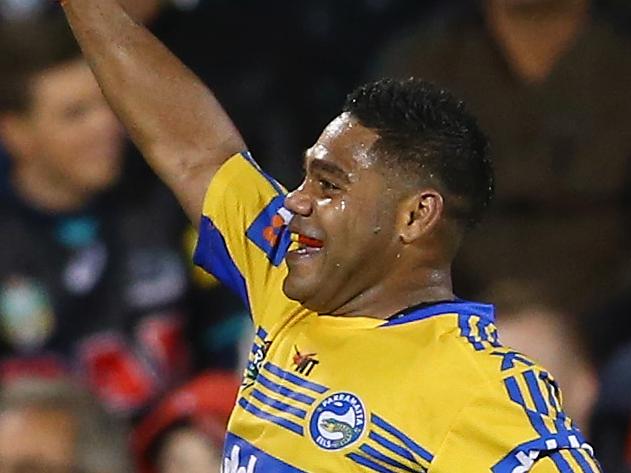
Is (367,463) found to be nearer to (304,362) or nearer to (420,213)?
(304,362)

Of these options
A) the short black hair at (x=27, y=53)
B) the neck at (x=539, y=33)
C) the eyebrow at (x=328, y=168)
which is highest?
the short black hair at (x=27, y=53)

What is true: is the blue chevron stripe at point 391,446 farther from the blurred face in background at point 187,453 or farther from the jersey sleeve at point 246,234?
the blurred face in background at point 187,453

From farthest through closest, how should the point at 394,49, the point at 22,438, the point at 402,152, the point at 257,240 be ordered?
1. the point at 394,49
2. the point at 22,438
3. the point at 257,240
4. the point at 402,152

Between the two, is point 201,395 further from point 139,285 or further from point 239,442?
point 239,442

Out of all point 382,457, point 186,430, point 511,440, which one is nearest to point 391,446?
point 382,457

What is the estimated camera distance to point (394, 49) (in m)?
4.30

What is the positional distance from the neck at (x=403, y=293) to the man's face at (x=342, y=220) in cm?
2

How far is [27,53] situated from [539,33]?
1394 millimetres

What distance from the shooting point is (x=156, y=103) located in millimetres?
2637

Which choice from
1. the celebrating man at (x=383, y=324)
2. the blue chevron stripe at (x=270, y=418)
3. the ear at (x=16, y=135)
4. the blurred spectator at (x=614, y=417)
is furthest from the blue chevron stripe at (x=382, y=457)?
the ear at (x=16, y=135)

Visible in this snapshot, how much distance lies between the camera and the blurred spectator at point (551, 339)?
4.06 metres

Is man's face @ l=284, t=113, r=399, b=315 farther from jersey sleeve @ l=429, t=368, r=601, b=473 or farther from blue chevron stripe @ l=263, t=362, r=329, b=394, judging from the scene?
jersey sleeve @ l=429, t=368, r=601, b=473

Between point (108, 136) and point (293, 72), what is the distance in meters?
0.53

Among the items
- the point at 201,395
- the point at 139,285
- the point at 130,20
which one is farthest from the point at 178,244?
the point at 130,20
